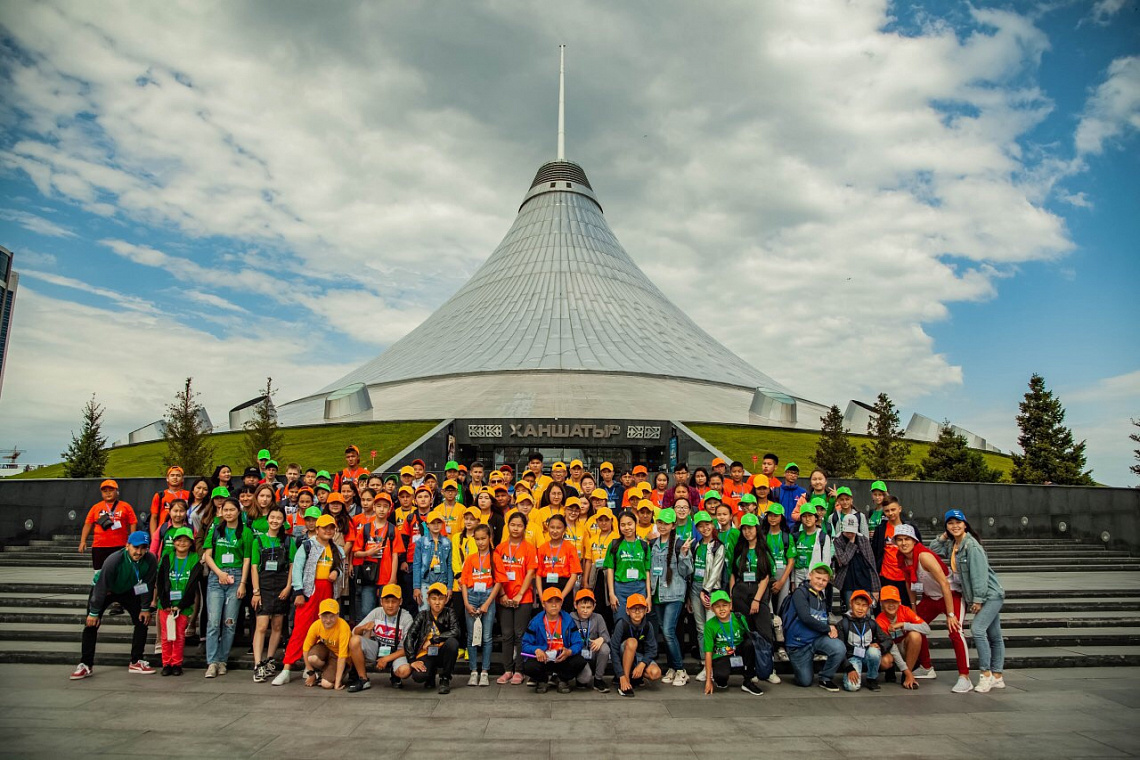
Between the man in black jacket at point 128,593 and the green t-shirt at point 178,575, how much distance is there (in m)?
0.17

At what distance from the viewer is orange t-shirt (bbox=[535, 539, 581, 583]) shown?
16.7ft

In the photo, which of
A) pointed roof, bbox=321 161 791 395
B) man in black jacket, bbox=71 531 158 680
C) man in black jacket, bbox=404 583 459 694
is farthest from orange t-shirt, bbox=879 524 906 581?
pointed roof, bbox=321 161 791 395

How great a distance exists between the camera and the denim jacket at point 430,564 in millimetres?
5184

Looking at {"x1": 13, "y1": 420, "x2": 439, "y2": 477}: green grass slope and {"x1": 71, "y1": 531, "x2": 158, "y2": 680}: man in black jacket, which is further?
{"x1": 13, "y1": 420, "x2": 439, "y2": 477}: green grass slope

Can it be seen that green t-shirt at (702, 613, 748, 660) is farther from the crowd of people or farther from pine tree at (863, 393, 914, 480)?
pine tree at (863, 393, 914, 480)

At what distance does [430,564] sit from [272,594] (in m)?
1.28

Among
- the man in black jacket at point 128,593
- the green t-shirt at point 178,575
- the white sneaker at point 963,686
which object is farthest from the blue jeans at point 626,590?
the man in black jacket at point 128,593

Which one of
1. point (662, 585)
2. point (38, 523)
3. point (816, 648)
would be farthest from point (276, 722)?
point (38, 523)

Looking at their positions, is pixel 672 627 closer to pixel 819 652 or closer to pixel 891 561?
pixel 819 652

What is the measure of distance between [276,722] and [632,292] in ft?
101

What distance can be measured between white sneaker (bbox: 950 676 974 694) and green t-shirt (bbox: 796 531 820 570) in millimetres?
1298

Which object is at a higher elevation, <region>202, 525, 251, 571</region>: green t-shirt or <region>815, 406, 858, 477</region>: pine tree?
<region>815, 406, 858, 477</region>: pine tree

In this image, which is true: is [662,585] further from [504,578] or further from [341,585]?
[341,585]

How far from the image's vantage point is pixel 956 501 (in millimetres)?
11695
